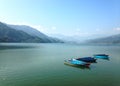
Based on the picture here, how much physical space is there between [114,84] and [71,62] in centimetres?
2519

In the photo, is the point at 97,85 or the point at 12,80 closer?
the point at 97,85

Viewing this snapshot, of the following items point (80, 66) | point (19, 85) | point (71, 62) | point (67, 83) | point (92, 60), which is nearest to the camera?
point (19, 85)

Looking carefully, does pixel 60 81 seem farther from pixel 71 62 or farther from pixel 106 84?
pixel 71 62

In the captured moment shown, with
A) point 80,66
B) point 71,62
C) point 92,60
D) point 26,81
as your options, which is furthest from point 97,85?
point 92,60

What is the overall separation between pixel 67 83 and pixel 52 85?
3.52m

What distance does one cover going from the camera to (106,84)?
1226 inches

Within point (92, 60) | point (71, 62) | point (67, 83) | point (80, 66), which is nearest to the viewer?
point (67, 83)

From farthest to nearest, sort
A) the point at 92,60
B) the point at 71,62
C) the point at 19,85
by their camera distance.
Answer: the point at 92,60 < the point at 71,62 < the point at 19,85

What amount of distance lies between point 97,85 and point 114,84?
3.91 meters

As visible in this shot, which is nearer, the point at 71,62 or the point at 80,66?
the point at 80,66

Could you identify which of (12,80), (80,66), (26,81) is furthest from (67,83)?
(80,66)

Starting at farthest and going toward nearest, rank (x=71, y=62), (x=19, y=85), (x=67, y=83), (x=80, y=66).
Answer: (x=71, y=62)
(x=80, y=66)
(x=67, y=83)
(x=19, y=85)

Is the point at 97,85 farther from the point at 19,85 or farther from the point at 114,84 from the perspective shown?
the point at 19,85

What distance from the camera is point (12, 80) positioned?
33.0 m
